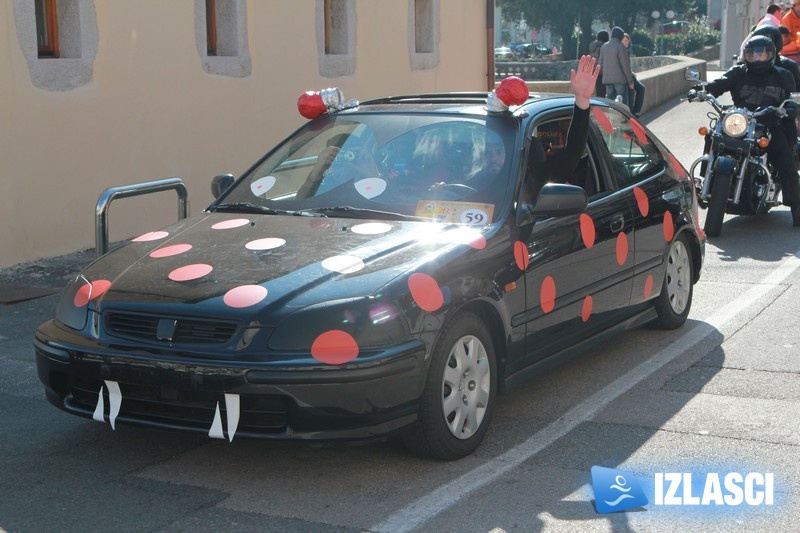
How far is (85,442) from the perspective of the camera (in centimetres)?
560

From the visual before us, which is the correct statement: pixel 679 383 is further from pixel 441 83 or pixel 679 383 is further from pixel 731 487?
pixel 441 83

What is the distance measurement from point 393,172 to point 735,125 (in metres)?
6.34

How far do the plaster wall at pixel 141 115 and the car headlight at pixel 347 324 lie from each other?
6271 millimetres

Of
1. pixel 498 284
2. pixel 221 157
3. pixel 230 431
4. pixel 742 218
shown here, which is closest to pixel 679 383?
pixel 498 284

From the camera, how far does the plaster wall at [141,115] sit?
1049cm

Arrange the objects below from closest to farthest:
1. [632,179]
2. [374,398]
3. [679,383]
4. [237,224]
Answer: [374,398], [237,224], [679,383], [632,179]

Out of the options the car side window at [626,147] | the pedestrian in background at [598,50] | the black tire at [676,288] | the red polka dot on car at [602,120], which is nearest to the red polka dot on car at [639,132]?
the car side window at [626,147]

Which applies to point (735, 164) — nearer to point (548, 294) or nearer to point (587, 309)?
point (587, 309)

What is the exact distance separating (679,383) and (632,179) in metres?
1.27

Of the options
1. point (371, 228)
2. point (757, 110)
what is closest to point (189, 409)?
point (371, 228)

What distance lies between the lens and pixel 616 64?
2028cm

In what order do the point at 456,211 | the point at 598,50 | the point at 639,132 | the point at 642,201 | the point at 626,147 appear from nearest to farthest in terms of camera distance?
the point at 456,211, the point at 642,201, the point at 626,147, the point at 639,132, the point at 598,50

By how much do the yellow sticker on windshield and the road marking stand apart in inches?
41.3

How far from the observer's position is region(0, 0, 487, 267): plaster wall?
10492 mm
